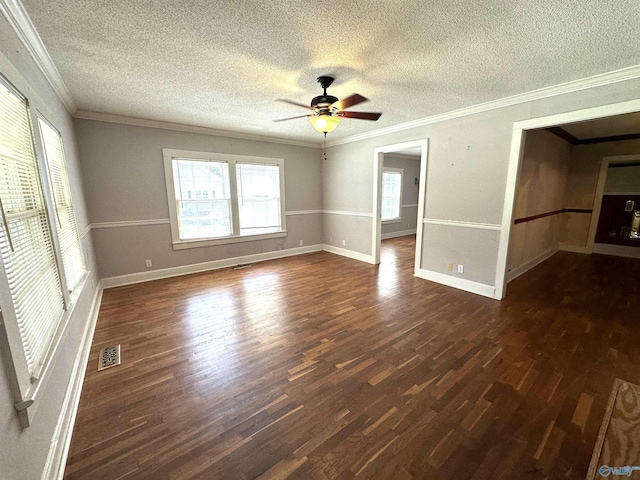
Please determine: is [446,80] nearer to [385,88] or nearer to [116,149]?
[385,88]

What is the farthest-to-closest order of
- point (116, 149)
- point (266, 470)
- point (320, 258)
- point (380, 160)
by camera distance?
point (320, 258) < point (380, 160) < point (116, 149) < point (266, 470)

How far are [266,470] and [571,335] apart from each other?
305 centimetres

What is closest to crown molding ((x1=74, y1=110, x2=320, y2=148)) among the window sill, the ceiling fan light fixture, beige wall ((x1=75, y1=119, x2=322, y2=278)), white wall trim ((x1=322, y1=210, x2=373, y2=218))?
beige wall ((x1=75, y1=119, x2=322, y2=278))

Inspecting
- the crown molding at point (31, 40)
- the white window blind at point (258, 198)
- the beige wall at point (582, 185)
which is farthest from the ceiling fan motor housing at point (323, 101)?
the beige wall at point (582, 185)

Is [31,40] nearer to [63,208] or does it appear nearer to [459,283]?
[63,208]

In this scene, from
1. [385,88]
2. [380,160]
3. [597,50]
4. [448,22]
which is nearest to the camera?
[448,22]

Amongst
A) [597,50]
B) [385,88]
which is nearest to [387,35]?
[385,88]

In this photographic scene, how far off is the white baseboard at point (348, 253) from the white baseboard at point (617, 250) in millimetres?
4999

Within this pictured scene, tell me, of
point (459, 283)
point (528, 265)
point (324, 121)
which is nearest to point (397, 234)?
point (528, 265)

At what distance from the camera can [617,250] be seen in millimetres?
5297

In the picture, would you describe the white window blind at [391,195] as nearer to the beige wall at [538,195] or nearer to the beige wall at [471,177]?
the beige wall at [471,177]

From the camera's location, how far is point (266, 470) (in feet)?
4.35

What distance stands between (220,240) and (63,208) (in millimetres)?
2559

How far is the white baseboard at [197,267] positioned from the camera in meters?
3.91
